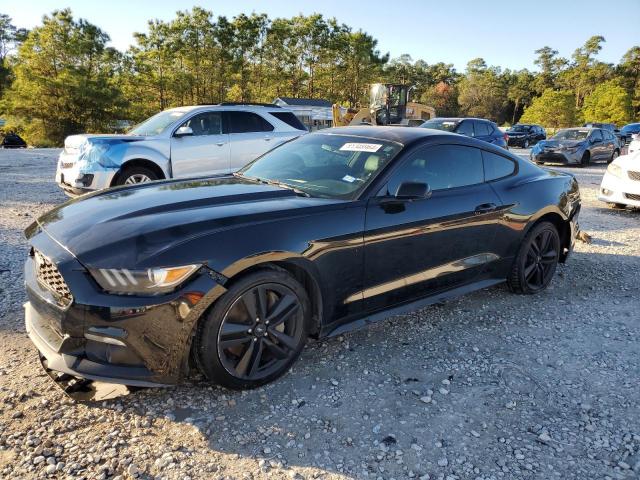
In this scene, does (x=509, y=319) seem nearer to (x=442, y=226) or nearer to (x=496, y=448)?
(x=442, y=226)

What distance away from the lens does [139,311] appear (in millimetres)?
2338

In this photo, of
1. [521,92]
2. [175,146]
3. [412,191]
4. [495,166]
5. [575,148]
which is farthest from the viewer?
[521,92]

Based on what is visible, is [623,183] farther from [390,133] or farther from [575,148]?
[575,148]

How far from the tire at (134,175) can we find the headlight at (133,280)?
5063 mm

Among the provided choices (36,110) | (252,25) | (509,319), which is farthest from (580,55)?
(509,319)

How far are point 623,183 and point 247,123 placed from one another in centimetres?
695

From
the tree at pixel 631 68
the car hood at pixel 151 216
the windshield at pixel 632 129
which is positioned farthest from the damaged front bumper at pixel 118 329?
the tree at pixel 631 68

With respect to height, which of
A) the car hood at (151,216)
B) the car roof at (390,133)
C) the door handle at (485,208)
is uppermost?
the car roof at (390,133)

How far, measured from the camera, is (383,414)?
2686mm

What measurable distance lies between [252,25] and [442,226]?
45.9m

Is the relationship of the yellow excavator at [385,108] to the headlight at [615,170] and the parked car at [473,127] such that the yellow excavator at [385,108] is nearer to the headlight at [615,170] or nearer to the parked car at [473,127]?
the parked car at [473,127]

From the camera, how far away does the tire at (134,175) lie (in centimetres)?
710

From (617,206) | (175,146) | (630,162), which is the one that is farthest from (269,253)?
(617,206)

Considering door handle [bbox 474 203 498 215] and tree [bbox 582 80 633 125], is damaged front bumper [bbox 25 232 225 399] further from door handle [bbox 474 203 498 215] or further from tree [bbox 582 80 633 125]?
tree [bbox 582 80 633 125]
